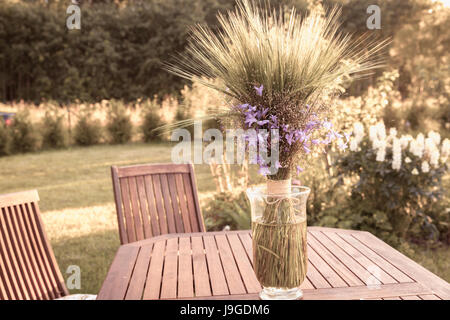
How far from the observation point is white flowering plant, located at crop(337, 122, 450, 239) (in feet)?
11.5

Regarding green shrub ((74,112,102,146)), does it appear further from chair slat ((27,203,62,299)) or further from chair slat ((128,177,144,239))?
chair slat ((27,203,62,299))

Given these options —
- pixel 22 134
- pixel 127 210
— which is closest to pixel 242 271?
pixel 127 210

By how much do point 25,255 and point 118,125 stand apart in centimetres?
869

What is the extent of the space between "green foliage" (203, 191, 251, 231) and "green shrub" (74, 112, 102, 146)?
6.47m

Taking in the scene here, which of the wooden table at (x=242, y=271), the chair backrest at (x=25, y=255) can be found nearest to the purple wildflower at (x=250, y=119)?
the wooden table at (x=242, y=271)

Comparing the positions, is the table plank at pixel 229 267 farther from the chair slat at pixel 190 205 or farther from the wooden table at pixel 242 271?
the chair slat at pixel 190 205

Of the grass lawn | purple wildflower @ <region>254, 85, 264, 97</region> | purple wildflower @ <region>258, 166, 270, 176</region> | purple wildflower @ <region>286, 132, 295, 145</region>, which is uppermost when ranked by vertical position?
purple wildflower @ <region>254, 85, 264, 97</region>

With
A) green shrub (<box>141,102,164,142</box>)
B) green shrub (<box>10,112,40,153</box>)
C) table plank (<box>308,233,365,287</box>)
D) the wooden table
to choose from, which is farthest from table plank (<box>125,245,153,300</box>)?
green shrub (<box>141,102,164,142</box>)

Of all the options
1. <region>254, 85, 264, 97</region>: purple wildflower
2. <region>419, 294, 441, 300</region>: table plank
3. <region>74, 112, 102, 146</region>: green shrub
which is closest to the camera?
<region>254, 85, 264, 97</region>: purple wildflower

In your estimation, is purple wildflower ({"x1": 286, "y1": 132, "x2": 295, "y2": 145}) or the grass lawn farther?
the grass lawn

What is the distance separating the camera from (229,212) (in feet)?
13.0
